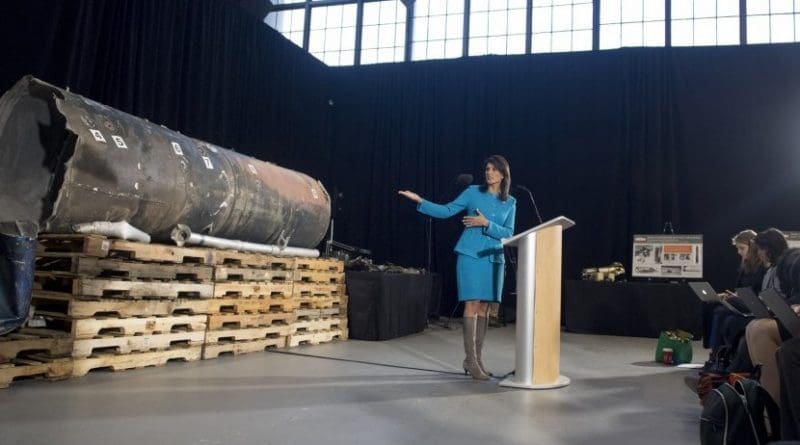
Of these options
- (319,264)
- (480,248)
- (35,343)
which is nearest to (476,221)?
(480,248)

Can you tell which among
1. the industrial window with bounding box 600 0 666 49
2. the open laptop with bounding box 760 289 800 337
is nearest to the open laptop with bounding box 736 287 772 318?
the open laptop with bounding box 760 289 800 337

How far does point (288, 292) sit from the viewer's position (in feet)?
17.4

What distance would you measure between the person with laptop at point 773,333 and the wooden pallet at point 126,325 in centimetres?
344

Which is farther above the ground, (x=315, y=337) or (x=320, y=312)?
(x=320, y=312)

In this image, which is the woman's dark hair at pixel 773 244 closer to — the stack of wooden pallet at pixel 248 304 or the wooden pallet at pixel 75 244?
the stack of wooden pallet at pixel 248 304

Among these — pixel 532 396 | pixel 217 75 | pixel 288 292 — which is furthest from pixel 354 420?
pixel 217 75

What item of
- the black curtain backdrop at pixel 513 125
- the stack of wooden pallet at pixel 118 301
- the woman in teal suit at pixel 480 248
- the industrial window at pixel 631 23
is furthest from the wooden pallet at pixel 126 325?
the industrial window at pixel 631 23

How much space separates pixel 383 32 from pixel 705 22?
201 inches

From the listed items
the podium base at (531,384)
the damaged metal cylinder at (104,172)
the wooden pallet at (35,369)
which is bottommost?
the podium base at (531,384)

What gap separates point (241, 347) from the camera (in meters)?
4.71

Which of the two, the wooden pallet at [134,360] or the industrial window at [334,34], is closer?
the wooden pallet at [134,360]

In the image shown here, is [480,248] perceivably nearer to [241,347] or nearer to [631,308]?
[241,347]

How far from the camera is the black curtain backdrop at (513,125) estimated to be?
757cm

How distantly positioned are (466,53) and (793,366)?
881 cm
